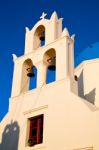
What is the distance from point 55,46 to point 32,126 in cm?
344

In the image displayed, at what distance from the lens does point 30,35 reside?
14.5 meters

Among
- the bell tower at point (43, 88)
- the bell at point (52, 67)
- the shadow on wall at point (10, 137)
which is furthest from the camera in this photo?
the bell at point (52, 67)

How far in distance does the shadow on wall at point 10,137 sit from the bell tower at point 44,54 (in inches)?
58.2

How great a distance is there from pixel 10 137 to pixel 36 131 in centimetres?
139

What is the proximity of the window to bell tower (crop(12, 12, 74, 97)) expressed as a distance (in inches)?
56.9

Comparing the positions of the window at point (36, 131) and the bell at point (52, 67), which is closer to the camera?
the window at point (36, 131)

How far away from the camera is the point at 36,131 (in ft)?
38.2

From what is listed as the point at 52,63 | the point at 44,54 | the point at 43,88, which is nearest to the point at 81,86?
the point at 52,63

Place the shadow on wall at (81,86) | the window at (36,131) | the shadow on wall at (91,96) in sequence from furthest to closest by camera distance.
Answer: the shadow on wall at (81,86) < the shadow on wall at (91,96) < the window at (36,131)

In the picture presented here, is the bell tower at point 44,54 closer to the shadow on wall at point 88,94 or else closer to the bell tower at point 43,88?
the bell tower at point 43,88

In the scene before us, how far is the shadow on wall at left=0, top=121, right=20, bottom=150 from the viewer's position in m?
12.1

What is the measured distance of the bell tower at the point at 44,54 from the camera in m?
12.1

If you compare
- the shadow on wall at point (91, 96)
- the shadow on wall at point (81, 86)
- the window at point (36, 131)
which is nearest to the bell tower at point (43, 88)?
the window at point (36, 131)

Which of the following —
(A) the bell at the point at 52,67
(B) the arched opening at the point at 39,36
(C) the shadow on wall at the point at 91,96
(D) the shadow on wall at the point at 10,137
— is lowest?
(D) the shadow on wall at the point at 10,137
